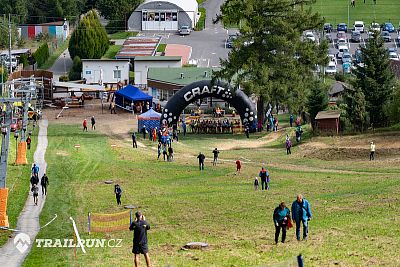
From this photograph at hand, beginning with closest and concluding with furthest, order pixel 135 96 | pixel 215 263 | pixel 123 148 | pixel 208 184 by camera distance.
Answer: pixel 215 263 → pixel 208 184 → pixel 123 148 → pixel 135 96

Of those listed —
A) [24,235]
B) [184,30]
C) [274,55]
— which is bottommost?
[24,235]

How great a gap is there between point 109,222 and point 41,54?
3801 inches

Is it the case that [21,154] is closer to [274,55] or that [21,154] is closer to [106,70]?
[274,55]

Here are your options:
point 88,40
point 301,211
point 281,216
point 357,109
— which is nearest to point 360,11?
point 88,40

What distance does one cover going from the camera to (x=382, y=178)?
52.2m

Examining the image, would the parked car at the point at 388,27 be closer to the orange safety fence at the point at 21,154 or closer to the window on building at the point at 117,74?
the window on building at the point at 117,74

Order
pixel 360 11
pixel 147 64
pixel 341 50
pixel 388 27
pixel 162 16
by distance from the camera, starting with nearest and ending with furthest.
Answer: pixel 147 64
pixel 341 50
pixel 388 27
pixel 162 16
pixel 360 11

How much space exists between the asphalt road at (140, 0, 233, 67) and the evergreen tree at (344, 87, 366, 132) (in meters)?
51.1

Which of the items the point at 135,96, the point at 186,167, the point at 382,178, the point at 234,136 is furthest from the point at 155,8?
the point at 382,178

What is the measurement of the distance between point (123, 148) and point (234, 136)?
1385cm

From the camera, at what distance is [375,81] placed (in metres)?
Answer: 78.8

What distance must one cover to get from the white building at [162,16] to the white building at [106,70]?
97.5 feet

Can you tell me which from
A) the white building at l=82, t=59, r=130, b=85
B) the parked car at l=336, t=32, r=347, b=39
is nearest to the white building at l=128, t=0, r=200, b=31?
the parked car at l=336, t=32, r=347, b=39

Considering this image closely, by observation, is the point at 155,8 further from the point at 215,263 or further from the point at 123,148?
the point at 215,263
